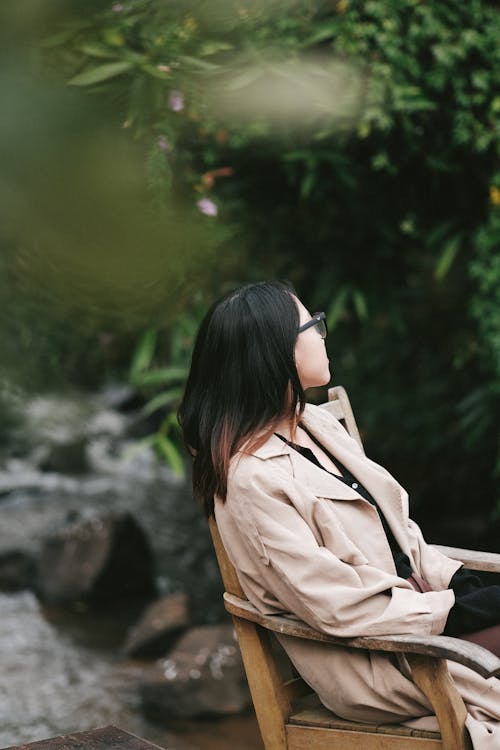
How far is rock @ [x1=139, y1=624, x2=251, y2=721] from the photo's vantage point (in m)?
4.31

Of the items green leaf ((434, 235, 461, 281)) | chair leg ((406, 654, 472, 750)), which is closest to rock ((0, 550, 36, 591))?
green leaf ((434, 235, 461, 281))

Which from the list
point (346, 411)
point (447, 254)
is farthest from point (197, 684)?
point (346, 411)

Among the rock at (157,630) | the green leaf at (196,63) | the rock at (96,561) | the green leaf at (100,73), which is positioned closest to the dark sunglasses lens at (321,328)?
the green leaf at (196,63)

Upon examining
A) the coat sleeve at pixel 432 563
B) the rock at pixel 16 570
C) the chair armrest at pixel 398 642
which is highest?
the chair armrest at pixel 398 642

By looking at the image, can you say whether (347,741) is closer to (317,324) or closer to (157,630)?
(317,324)

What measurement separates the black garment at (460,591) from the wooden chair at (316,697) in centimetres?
19

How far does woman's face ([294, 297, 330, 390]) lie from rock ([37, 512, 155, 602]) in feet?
14.2

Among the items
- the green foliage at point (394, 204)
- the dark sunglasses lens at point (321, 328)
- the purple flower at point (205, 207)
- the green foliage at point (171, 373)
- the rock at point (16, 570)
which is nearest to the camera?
the purple flower at point (205, 207)

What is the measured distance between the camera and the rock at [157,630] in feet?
16.8

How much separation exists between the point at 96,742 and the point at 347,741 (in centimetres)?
48

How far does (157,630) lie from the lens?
516cm

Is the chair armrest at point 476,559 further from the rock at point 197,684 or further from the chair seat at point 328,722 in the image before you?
the rock at point 197,684

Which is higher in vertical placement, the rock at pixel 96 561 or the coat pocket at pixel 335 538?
the coat pocket at pixel 335 538

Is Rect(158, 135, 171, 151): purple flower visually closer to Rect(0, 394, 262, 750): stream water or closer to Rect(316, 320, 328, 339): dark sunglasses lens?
Rect(316, 320, 328, 339): dark sunglasses lens
